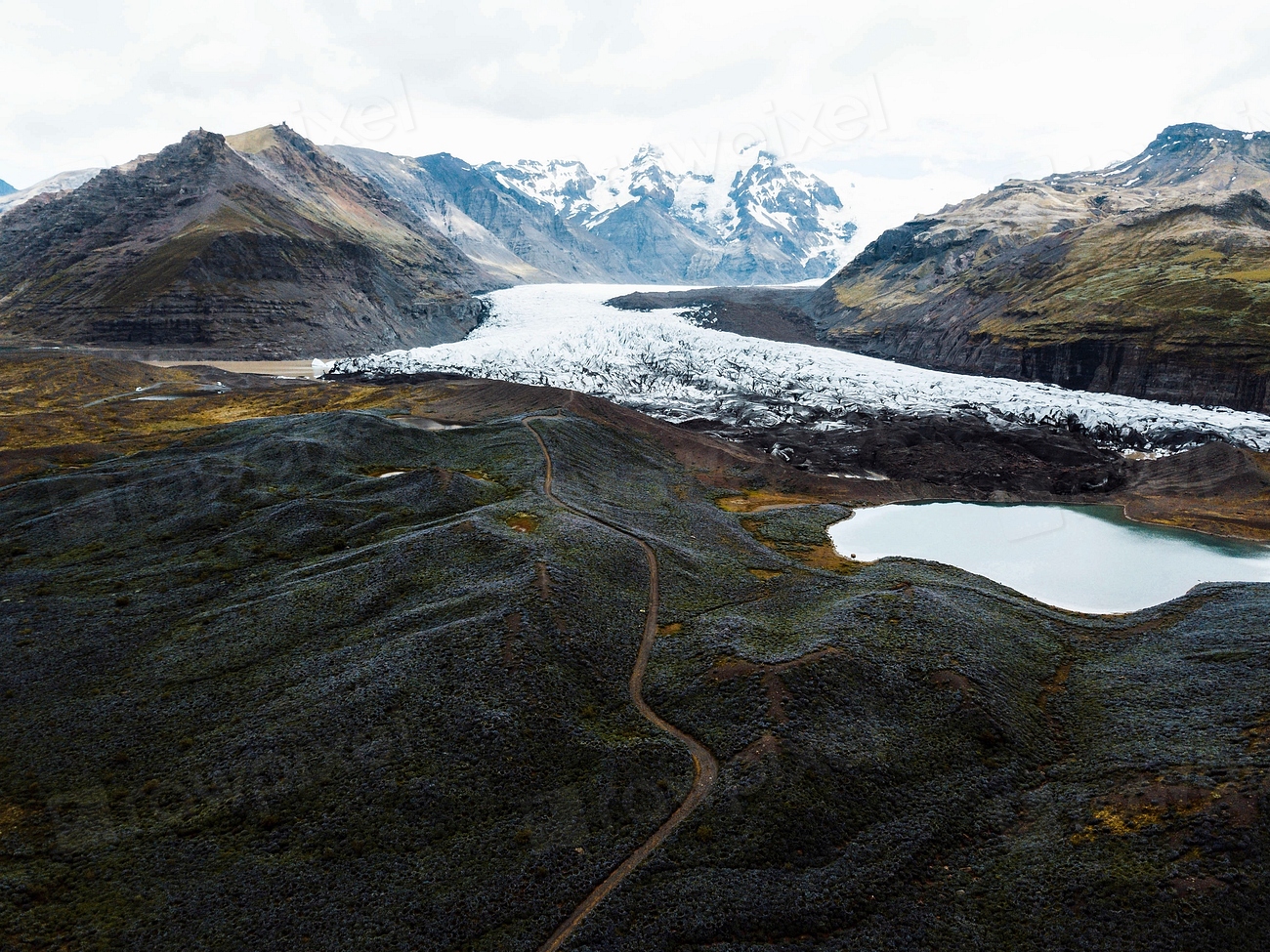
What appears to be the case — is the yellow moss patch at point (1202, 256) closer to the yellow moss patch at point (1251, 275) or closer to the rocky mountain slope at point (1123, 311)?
the rocky mountain slope at point (1123, 311)

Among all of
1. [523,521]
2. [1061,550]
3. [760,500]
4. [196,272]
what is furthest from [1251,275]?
[196,272]

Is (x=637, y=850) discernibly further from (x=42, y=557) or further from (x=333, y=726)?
(x=42, y=557)

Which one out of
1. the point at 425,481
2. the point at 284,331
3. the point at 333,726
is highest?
the point at 284,331

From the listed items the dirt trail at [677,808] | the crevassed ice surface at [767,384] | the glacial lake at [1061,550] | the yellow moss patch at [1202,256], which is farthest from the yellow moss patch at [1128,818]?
the yellow moss patch at [1202,256]

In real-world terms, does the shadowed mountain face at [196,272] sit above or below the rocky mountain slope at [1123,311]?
above

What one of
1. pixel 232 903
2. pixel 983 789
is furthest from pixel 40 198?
pixel 983 789

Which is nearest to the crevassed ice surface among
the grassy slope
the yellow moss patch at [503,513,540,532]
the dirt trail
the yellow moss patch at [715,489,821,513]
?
the yellow moss patch at [715,489,821,513]

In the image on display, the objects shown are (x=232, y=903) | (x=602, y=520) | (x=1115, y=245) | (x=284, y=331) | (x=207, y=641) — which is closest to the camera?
(x=232, y=903)
